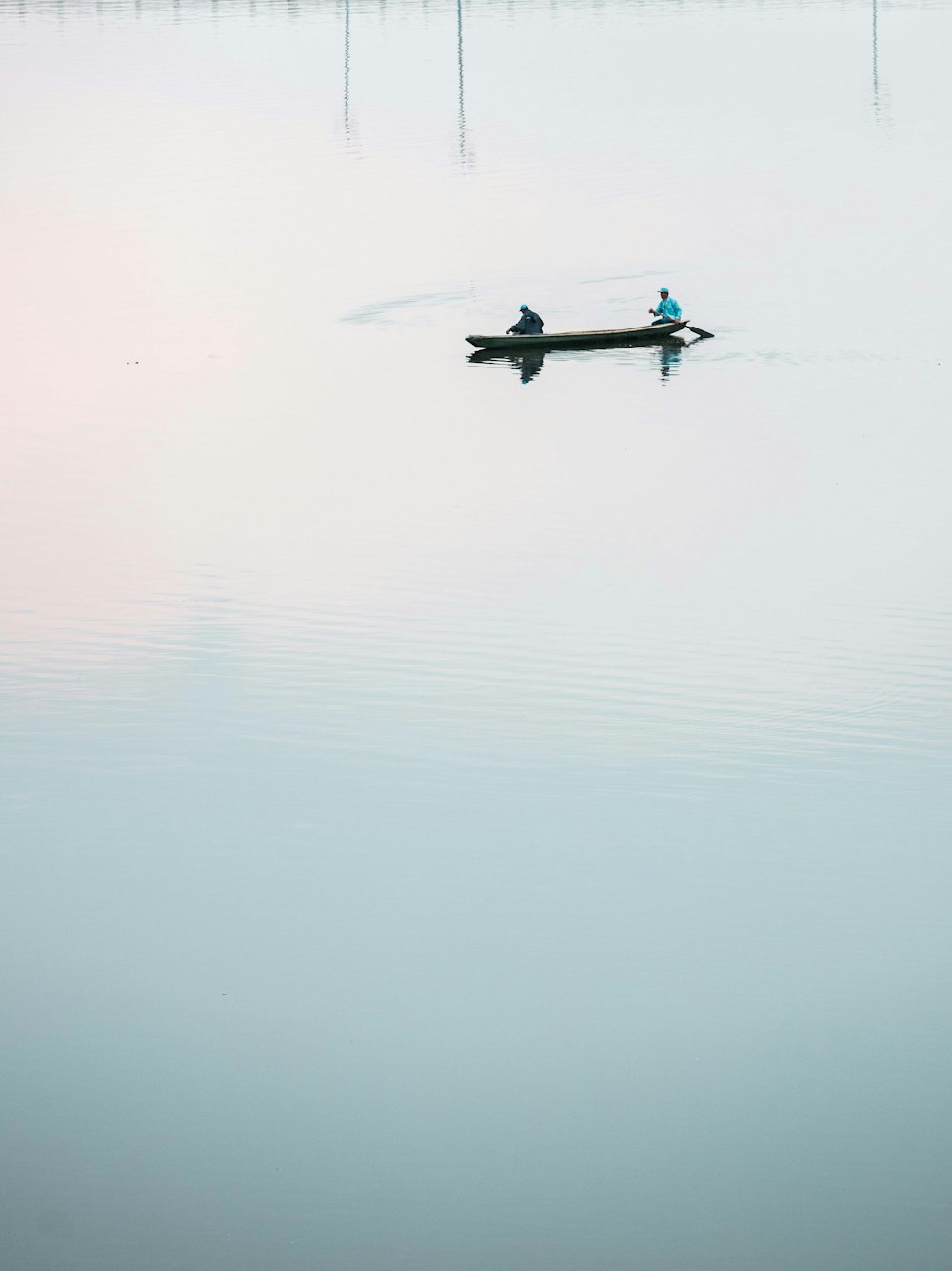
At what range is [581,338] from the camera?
48312mm

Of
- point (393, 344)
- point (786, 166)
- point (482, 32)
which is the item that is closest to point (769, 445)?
point (393, 344)

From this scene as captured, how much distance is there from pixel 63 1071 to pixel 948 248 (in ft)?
169

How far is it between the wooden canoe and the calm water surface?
1.40 ft

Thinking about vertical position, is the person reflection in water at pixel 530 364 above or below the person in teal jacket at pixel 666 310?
below

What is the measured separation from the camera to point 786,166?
77188mm

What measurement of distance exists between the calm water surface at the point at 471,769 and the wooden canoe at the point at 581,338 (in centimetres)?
43

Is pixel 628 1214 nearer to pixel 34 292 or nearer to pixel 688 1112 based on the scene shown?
pixel 688 1112

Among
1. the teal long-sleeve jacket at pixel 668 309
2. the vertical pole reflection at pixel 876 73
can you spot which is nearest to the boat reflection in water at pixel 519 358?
the teal long-sleeve jacket at pixel 668 309

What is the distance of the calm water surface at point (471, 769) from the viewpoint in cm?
1622

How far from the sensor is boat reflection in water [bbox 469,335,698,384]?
4744cm

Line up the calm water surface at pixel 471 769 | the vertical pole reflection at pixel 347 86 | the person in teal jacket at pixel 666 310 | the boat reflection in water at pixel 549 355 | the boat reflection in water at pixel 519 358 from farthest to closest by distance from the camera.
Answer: the vertical pole reflection at pixel 347 86 < the person in teal jacket at pixel 666 310 < the boat reflection in water at pixel 519 358 < the boat reflection in water at pixel 549 355 < the calm water surface at pixel 471 769

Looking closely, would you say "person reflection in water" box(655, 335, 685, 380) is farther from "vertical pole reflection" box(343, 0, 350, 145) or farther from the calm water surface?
"vertical pole reflection" box(343, 0, 350, 145)

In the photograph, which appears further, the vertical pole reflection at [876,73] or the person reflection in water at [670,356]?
the vertical pole reflection at [876,73]

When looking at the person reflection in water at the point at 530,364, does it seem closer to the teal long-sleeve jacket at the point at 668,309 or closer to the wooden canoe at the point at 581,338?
the wooden canoe at the point at 581,338
